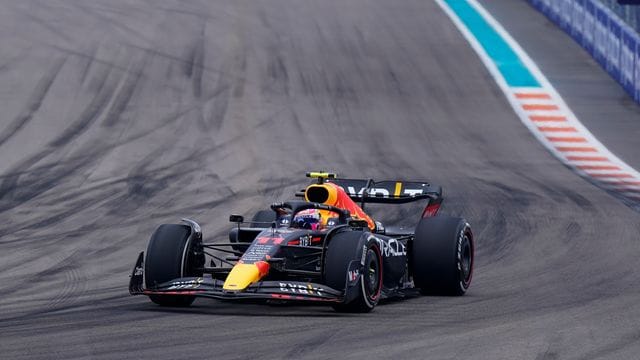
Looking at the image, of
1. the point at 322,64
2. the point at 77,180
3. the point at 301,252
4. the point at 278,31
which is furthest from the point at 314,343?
the point at 278,31

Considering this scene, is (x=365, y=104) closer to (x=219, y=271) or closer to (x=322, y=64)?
(x=322, y=64)

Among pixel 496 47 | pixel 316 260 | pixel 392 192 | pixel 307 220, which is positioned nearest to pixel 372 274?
pixel 316 260

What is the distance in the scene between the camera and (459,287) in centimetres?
1387

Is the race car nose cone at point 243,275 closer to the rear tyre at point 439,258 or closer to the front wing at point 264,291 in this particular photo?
the front wing at point 264,291

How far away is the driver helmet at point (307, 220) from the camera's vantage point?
13.3m

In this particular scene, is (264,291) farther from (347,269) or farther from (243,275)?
(347,269)

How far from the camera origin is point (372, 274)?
12.7 meters

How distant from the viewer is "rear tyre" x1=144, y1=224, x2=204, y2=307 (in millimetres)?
12656

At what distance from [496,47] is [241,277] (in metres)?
24.8

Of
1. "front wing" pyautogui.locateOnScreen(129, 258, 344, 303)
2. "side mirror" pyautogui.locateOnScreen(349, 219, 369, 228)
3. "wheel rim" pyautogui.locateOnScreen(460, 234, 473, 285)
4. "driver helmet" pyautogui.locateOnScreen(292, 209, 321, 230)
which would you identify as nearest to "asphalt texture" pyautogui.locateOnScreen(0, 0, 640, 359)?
"front wing" pyautogui.locateOnScreen(129, 258, 344, 303)

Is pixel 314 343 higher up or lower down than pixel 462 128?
higher up

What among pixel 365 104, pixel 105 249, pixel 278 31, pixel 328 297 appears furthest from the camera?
pixel 278 31

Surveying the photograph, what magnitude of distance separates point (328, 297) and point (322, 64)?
68.9ft

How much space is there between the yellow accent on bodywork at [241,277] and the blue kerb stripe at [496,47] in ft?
69.2
